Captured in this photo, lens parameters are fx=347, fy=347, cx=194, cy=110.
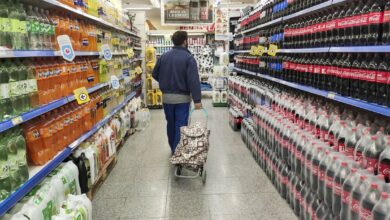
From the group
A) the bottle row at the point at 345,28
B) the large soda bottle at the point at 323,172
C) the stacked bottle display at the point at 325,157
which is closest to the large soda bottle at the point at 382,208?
the stacked bottle display at the point at 325,157

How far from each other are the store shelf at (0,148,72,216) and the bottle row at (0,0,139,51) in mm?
940

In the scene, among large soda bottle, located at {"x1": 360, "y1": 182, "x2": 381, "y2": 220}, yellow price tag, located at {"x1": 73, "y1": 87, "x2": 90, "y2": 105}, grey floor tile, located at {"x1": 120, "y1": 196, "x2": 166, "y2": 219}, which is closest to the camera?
large soda bottle, located at {"x1": 360, "y1": 182, "x2": 381, "y2": 220}

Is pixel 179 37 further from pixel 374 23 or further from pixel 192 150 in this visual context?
pixel 374 23

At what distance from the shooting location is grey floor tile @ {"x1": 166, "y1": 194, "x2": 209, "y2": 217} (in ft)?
11.7

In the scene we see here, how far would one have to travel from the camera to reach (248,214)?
3.51 metres

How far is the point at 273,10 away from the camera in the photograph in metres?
5.03

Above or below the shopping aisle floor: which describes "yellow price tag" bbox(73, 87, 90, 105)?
above

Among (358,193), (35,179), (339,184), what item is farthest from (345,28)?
(35,179)

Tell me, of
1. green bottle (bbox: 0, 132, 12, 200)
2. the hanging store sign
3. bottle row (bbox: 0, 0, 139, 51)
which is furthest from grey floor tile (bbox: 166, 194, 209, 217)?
the hanging store sign

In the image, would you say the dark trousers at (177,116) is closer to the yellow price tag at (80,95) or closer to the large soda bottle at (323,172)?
the yellow price tag at (80,95)

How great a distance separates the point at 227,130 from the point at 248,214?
3872 millimetres

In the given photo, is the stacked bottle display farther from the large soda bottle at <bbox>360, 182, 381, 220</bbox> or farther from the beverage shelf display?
the beverage shelf display

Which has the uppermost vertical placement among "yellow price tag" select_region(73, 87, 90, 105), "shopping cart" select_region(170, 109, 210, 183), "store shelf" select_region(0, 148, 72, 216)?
"yellow price tag" select_region(73, 87, 90, 105)

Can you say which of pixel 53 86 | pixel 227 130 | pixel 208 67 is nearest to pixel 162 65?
pixel 53 86
